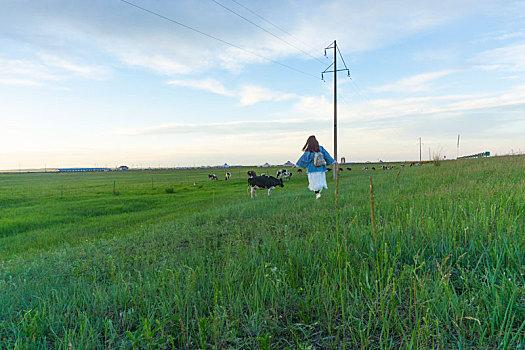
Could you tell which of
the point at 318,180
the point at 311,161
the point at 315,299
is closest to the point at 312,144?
the point at 311,161

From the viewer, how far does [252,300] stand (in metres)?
2.70

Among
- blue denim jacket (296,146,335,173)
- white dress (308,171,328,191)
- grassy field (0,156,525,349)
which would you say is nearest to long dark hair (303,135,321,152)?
blue denim jacket (296,146,335,173)

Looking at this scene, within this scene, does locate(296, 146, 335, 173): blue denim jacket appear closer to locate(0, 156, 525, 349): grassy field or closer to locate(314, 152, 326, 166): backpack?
locate(314, 152, 326, 166): backpack

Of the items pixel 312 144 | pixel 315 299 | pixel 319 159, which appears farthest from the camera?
pixel 312 144

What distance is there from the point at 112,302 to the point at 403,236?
12.1ft

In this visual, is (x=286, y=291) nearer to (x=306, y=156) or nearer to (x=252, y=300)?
(x=252, y=300)

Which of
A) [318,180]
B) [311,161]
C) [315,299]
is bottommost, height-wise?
[315,299]

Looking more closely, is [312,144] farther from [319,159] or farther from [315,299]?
[315,299]

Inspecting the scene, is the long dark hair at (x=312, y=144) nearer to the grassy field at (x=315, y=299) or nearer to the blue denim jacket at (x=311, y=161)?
the blue denim jacket at (x=311, y=161)

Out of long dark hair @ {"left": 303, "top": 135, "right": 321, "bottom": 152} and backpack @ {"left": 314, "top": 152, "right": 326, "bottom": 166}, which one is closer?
backpack @ {"left": 314, "top": 152, "right": 326, "bottom": 166}

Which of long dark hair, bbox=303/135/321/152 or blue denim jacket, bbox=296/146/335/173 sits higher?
long dark hair, bbox=303/135/321/152

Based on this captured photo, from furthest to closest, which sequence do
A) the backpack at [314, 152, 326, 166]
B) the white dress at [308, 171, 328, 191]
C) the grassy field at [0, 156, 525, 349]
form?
the white dress at [308, 171, 328, 191]
the backpack at [314, 152, 326, 166]
the grassy field at [0, 156, 525, 349]

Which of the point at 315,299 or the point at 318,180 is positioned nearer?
the point at 315,299

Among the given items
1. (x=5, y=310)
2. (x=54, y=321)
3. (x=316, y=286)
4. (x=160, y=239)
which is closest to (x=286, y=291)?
(x=316, y=286)
